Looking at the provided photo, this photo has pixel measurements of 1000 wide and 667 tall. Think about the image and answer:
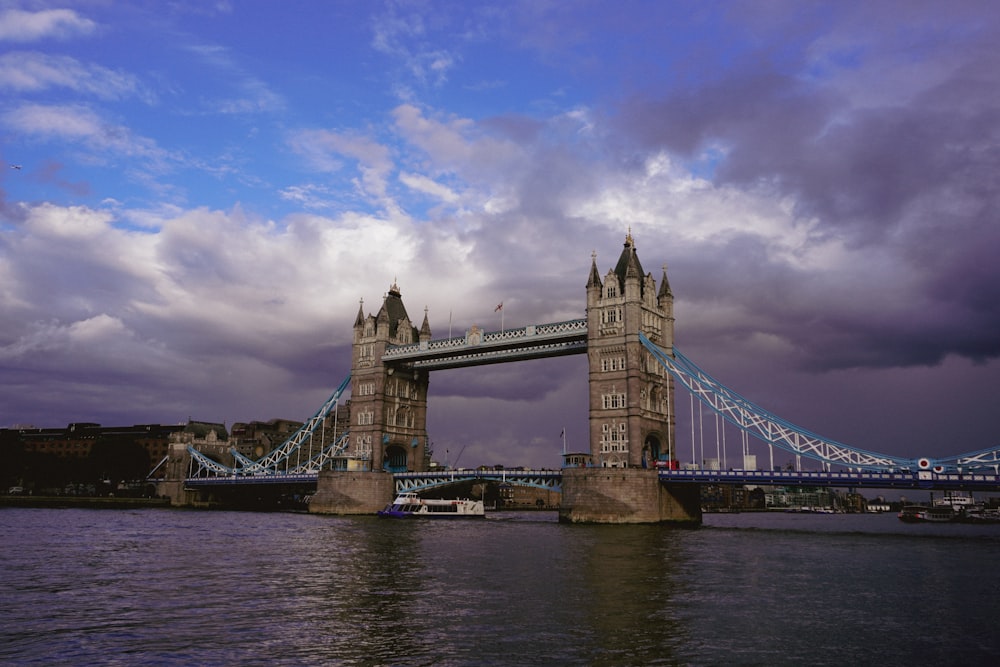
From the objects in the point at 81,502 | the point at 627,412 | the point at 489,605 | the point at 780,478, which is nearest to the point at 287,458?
the point at 81,502

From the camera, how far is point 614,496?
268 ft

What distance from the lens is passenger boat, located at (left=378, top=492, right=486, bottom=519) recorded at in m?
102

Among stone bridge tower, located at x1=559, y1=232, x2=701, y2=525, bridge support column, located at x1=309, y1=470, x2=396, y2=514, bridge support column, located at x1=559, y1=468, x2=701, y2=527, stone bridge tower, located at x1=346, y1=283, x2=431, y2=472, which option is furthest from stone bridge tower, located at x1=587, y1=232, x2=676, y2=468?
stone bridge tower, located at x1=346, y1=283, x2=431, y2=472

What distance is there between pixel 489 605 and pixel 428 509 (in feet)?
261

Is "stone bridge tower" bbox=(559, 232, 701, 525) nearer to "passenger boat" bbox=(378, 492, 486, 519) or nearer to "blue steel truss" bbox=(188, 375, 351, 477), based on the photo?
"passenger boat" bbox=(378, 492, 486, 519)

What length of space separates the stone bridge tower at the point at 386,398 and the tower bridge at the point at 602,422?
19 cm

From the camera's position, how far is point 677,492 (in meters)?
88.2

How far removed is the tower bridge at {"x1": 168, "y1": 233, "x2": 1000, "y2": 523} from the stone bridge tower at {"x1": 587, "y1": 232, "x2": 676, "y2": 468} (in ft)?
0.44

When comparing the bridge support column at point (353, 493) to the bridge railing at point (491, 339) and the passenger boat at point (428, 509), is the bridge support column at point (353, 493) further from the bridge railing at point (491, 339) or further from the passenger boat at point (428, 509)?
the bridge railing at point (491, 339)

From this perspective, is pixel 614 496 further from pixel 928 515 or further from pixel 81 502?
pixel 81 502

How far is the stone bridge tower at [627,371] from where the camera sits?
292ft

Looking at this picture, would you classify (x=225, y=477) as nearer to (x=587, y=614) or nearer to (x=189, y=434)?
(x=189, y=434)

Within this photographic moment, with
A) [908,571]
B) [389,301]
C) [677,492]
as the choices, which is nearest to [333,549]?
[908,571]

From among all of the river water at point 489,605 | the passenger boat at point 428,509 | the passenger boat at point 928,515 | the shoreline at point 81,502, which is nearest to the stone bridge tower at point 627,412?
the passenger boat at point 428,509
